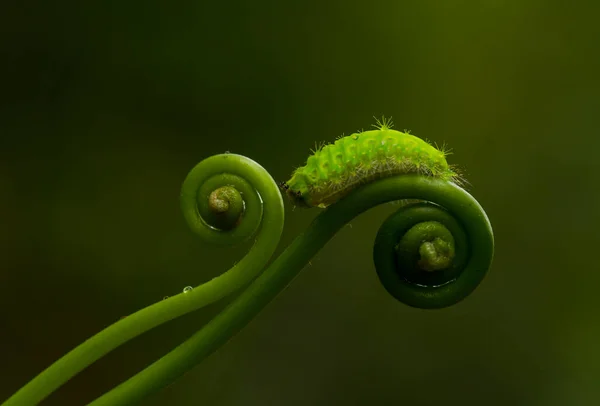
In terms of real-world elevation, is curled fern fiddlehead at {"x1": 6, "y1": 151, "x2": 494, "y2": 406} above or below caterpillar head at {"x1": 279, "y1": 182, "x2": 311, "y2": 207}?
below

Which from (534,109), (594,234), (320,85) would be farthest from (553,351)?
(320,85)

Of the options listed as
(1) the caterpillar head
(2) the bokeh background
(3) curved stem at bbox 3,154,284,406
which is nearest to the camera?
(3) curved stem at bbox 3,154,284,406

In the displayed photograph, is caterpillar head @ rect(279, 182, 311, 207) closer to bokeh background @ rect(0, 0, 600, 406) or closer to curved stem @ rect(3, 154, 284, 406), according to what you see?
curved stem @ rect(3, 154, 284, 406)

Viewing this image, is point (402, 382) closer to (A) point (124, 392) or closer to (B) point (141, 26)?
(B) point (141, 26)

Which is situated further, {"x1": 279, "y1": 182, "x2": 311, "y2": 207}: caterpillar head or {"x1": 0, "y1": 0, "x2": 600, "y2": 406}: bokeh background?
{"x1": 0, "y1": 0, "x2": 600, "y2": 406}: bokeh background

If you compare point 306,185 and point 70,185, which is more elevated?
point 70,185

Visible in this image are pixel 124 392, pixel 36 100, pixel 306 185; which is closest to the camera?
pixel 124 392

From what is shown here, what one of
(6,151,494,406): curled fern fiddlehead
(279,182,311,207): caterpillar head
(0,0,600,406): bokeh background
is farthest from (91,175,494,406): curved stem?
(0,0,600,406): bokeh background

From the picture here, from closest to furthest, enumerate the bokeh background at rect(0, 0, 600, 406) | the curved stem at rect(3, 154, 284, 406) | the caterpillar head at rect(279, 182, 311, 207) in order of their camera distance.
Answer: the curved stem at rect(3, 154, 284, 406) < the caterpillar head at rect(279, 182, 311, 207) < the bokeh background at rect(0, 0, 600, 406)
